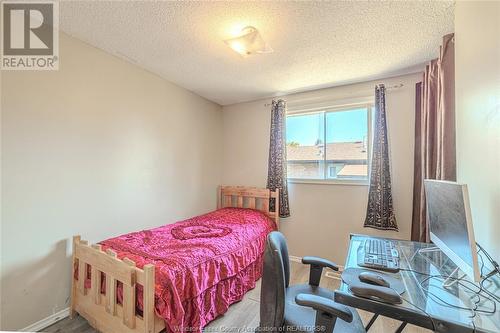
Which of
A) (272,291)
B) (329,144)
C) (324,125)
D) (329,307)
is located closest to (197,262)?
(272,291)

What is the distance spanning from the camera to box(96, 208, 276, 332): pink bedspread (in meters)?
1.50

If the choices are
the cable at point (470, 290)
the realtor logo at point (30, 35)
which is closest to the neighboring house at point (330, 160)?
the cable at point (470, 290)

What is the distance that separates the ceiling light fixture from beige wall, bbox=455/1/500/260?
4.32 ft

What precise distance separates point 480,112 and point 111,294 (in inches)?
102

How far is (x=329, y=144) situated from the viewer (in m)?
3.06

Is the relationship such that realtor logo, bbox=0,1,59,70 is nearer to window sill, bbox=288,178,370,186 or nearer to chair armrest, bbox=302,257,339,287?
chair armrest, bbox=302,257,339,287

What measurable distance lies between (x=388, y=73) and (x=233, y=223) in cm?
258

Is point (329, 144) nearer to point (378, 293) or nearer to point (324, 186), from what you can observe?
point (324, 186)

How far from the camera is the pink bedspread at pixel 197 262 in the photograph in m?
1.50

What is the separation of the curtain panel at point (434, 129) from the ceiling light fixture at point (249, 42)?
1463mm

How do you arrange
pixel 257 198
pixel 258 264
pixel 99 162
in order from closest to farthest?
pixel 99 162, pixel 258 264, pixel 257 198

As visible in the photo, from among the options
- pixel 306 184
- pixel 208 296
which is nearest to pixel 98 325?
pixel 208 296

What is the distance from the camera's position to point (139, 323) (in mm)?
1427

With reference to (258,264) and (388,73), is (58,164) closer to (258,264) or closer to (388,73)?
(258,264)
